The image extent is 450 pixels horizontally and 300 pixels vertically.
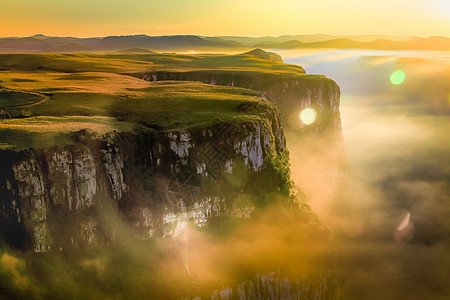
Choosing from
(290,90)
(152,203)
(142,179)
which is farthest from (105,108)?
(290,90)

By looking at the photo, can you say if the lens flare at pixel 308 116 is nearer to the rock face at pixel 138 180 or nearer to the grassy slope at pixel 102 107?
the grassy slope at pixel 102 107

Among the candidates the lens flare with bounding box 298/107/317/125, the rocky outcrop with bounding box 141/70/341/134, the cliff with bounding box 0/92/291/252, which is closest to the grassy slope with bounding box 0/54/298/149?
the cliff with bounding box 0/92/291/252

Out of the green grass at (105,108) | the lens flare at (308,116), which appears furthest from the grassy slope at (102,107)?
the lens flare at (308,116)

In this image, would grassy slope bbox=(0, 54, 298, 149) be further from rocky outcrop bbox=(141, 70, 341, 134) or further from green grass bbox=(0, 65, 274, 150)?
rocky outcrop bbox=(141, 70, 341, 134)

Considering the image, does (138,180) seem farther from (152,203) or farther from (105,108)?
Result: (105,108)

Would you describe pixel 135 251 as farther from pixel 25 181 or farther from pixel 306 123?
pixel 306 123
